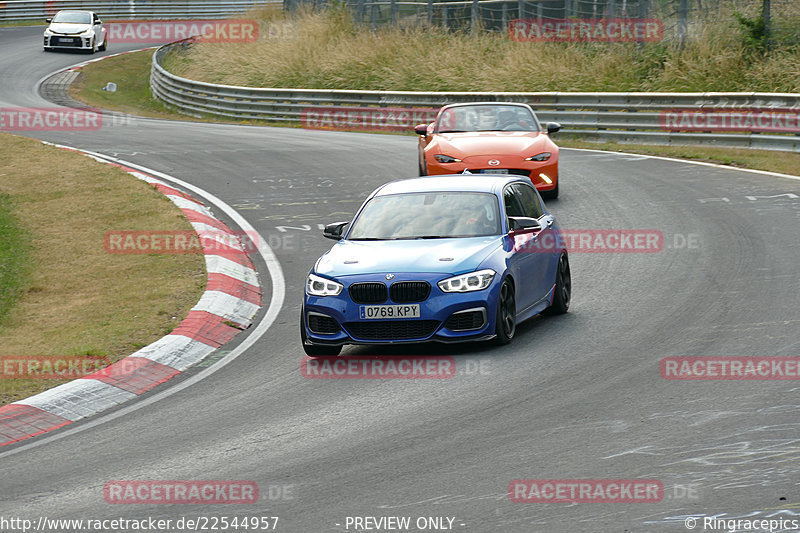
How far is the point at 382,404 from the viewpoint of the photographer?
326 inches

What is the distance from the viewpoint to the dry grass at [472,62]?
29562 millimetres

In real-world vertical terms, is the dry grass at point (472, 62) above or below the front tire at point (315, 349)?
below

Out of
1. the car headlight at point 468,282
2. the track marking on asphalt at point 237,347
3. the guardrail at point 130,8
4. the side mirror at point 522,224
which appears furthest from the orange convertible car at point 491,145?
the guardrail at point 130,8

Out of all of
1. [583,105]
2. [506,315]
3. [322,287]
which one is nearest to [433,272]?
[506,315]

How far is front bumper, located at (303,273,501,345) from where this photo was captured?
9.50 m

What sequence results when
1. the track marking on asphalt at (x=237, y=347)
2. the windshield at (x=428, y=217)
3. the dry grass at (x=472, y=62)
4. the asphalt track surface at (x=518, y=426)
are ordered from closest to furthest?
the asphalt track surface at (x=518, y=426) → the track marking on asphalt at (x=237, y=347) → the windshield at (x=428, y=217) → the dry grass at (x=472, y=62)

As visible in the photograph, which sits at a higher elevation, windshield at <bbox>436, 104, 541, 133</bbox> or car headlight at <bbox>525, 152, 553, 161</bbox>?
windshield at <bbox>436, 104, 541, 133</bbox>

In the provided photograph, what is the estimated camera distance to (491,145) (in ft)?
57.2

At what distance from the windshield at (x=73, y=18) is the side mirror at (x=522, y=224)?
1720 inches

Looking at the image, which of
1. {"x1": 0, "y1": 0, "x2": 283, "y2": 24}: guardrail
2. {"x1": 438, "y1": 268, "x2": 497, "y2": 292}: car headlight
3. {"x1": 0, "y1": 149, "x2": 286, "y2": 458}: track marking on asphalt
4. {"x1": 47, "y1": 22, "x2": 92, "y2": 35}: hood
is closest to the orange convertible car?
{"x1": 0, "y1": 149, "x2": 286, "y2": 458}: track marking on asphalt

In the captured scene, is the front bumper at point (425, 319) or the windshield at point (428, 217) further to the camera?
the windshield at point (428, 217)

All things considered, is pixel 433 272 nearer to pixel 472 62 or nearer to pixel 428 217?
pixel 428 217

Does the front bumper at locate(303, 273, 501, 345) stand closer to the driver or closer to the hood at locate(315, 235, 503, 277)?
the hood at locate(315, 235, 503, 277)

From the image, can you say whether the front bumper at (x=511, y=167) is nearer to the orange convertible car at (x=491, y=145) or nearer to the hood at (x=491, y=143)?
the orange convertible car at (x=491, y=145)
